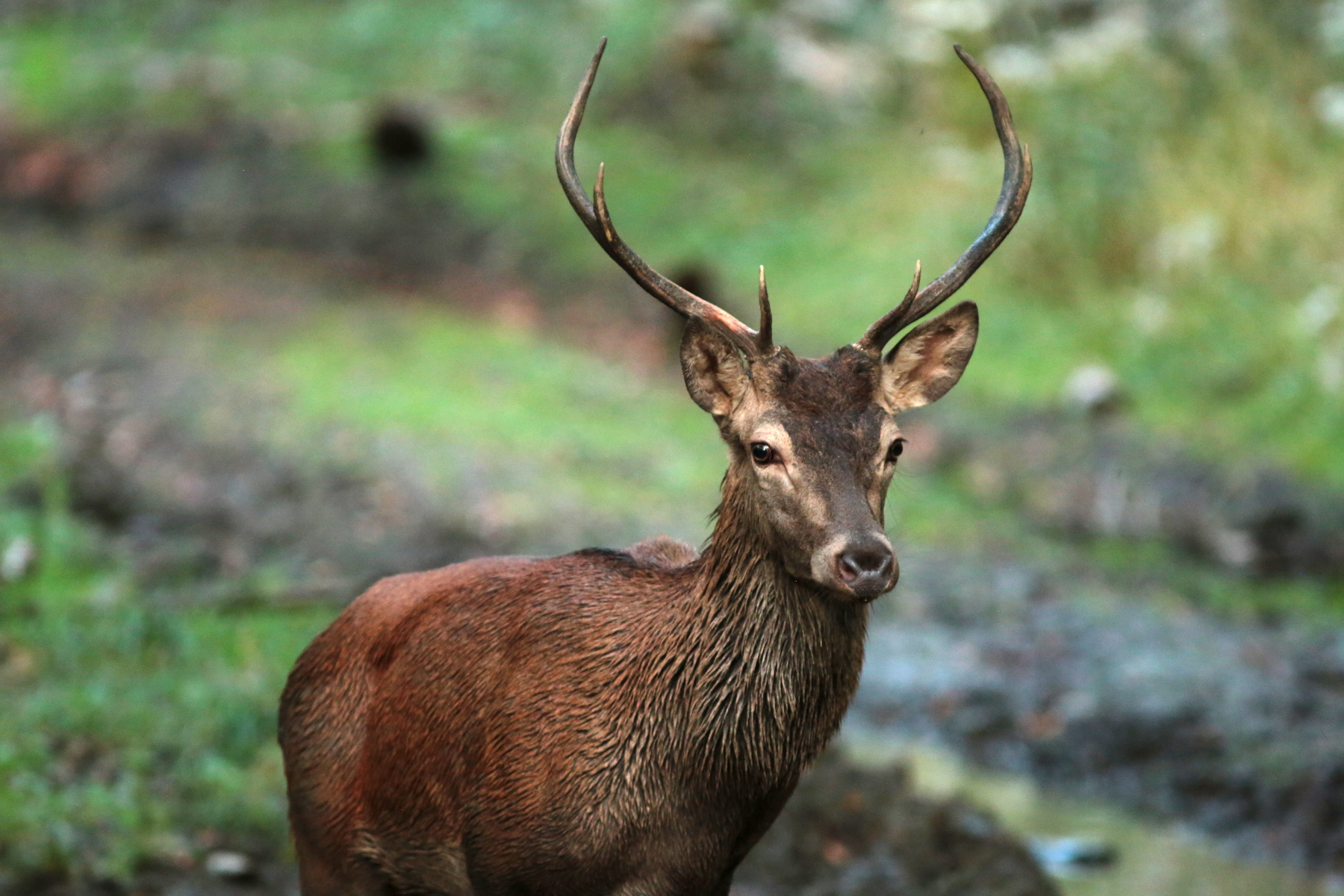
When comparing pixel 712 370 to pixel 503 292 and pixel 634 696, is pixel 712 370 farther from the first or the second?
pixel 503 292

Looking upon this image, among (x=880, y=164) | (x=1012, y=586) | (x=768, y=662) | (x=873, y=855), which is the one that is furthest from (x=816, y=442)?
(x=880, y=164)

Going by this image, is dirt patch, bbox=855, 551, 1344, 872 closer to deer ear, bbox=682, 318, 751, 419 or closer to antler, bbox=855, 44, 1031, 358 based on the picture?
antler, bbox=855, 44, 1031, 358

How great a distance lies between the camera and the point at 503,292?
49.7 feet

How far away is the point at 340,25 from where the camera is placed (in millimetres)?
19969

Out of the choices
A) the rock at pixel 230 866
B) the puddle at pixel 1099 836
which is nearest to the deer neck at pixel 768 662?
the rock at pixel 230 866

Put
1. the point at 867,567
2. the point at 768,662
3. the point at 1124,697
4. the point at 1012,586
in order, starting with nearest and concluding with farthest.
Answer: the point at 867,567
the point at 768,662
the point at 1124,697
the point at 1012,586

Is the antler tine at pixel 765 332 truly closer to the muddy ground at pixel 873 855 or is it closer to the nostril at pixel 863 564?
the nostril at pixel 863 564

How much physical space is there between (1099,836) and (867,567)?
406 cm

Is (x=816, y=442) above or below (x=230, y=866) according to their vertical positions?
above

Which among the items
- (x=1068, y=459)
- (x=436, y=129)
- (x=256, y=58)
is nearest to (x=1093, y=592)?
(x=1068, y=459)

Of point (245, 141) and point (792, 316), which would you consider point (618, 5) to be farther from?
point (792, 316)

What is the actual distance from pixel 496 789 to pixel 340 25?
55.7ft

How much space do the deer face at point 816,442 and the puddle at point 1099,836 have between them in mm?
3268

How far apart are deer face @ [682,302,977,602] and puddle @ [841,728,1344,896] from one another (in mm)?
3268
